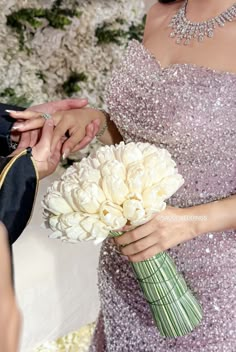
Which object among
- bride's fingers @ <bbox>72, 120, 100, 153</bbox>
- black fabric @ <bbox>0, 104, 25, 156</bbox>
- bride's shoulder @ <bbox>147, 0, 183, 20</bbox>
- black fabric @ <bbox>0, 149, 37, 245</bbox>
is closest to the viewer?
black fabric @ <bbox>0, 149, 37, 245</bbox>

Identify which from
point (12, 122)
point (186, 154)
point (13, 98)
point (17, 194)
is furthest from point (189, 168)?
point (13, 98)

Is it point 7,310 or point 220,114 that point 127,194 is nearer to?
point 220,114

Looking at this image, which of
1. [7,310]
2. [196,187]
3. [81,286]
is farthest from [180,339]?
[81,286]

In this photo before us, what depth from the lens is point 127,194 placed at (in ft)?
3.15

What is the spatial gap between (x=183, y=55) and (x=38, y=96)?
1.35 metres

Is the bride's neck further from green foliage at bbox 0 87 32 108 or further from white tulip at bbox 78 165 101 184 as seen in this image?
green foliage at bbox 0 87 32 108

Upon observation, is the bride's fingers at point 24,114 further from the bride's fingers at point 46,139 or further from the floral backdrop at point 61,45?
the floral backdrop at point 61,45

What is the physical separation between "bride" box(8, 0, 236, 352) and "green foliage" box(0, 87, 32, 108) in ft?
3.85

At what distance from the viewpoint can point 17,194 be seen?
73 centimetres

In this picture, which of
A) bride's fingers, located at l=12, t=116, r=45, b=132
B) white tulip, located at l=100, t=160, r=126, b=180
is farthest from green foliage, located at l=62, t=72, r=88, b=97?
white tulip, located at l=100, t=160, r=126, b=180

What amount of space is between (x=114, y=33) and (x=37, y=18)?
13.3 inches

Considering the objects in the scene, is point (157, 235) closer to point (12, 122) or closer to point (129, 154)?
point (129, 154)

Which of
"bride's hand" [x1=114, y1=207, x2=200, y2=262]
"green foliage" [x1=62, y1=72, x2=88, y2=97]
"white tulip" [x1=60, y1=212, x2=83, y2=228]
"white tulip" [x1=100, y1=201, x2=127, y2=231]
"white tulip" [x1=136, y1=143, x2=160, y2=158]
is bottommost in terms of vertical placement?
"green foliage" [x1=62, y1=72, x2=88, y2=97]

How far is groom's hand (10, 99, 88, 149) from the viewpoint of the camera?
123 centimetres
